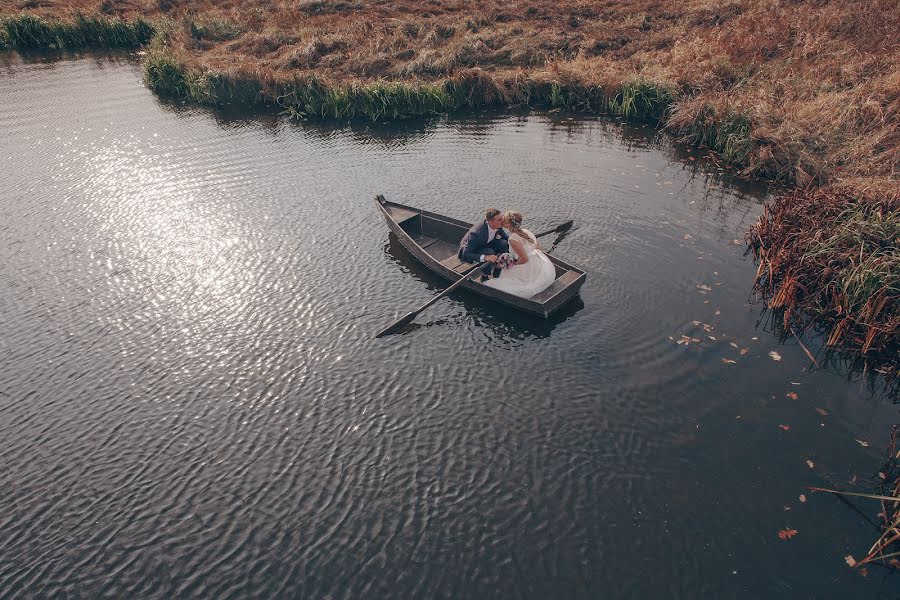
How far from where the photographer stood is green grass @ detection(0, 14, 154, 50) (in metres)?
45.7

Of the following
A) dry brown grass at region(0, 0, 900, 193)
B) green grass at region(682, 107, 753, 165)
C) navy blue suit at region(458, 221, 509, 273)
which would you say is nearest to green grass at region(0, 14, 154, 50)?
dry brown grass at region(0, 0, 900, 193)

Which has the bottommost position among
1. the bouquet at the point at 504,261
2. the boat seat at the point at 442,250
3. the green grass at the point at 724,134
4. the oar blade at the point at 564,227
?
the boat seat at the point at 442,250

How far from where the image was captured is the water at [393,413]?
1003cm

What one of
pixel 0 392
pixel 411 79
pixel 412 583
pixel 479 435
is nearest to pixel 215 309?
pixel 0 392

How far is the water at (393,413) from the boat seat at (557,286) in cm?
87

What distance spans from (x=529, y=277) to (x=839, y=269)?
31.0 ft

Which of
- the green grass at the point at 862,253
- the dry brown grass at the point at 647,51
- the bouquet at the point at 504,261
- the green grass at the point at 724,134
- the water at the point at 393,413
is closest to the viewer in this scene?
the water at the point at 393,413

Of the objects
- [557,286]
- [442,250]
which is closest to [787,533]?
[557,286]

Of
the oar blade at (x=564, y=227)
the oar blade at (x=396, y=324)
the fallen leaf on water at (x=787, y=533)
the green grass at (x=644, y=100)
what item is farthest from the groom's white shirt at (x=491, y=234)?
the green grass at (x=644, y=100)

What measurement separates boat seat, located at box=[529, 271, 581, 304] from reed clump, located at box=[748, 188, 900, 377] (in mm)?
6524

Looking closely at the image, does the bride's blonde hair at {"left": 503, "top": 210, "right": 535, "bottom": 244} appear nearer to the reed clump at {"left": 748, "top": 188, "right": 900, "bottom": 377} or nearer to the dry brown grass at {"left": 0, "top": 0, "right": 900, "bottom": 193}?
the reed clump at {"left": 748, "top": 188, "right": 900, "bottom": 377}

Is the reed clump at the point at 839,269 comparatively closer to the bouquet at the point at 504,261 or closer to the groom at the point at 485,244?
the bouquet at the point at 504,261

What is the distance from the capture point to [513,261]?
16.3 metres

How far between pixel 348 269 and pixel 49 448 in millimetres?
10254
